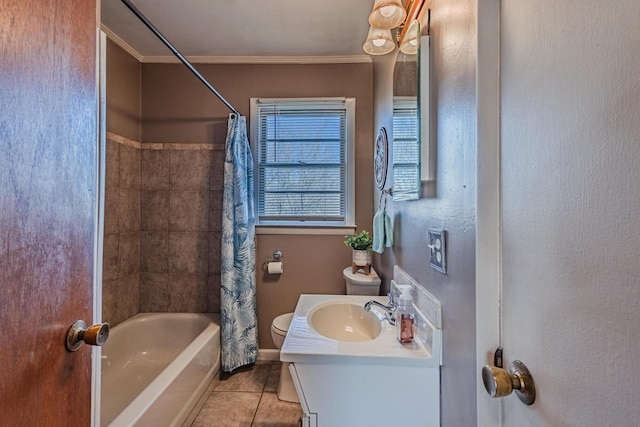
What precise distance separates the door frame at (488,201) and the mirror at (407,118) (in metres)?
0.50

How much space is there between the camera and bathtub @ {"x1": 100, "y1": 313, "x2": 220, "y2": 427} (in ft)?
A: 4.83

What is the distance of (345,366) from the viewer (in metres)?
1.06

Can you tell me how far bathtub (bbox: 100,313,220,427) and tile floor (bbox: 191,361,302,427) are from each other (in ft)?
0.32

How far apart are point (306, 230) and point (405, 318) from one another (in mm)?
1428

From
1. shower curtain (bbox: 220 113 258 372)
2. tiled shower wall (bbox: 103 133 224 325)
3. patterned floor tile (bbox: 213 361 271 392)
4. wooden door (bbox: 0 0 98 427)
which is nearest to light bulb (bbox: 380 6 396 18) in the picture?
wooden door (bbox: 0 0 98 427)

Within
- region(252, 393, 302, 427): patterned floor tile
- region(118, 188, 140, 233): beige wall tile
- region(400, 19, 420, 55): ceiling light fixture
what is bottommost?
region(252, 393, 302, 427): patterned floor tile

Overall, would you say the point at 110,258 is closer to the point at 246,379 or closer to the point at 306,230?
the point at 246,379

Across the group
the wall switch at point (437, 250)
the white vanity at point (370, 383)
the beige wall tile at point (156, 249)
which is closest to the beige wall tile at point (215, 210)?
the beige wall tile at point (156, 249)

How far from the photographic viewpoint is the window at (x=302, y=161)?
2527 mm

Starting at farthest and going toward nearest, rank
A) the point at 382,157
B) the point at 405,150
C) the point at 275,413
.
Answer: the point at 382,157, the point at 275,413, the point at 405,150

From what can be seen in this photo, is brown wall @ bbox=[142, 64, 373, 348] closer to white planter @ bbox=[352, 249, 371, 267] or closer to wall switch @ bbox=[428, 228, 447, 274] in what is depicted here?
white planter @ bbox=[352, 249, 371, 267]

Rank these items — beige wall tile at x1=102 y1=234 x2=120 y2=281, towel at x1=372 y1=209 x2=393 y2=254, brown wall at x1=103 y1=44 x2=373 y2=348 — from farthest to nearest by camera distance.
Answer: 1. brown wall at x1=103 y1=44 x2=373 y2=348
2. beige wall tile at x1=102 y1=234 x2=120 y2=281
3. towel at x1=372 y1=209 x2=393 y2=254

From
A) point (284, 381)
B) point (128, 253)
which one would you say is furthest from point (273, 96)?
point (284, 381)

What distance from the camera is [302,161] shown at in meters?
2.55
